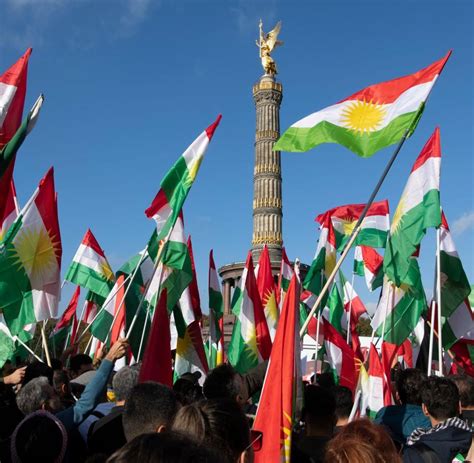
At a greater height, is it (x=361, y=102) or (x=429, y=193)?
(x=361, y=102)

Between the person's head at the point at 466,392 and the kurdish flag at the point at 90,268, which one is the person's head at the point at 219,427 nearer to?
the person's head at the point at 466,392

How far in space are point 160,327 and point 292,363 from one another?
93 centimetres

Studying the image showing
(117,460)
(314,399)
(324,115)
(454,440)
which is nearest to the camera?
(117,460)

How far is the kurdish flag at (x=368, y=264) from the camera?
413 inches

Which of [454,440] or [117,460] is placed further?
[454,440]

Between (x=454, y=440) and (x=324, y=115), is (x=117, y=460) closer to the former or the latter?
(x=454, y=440)

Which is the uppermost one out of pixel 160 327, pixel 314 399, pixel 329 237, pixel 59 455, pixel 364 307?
pixel 329 237

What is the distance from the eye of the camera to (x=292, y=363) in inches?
114

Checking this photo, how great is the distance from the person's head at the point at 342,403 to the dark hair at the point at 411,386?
314 mm

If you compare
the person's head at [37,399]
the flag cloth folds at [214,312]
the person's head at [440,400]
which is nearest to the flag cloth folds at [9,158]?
the person's head at [37,399]

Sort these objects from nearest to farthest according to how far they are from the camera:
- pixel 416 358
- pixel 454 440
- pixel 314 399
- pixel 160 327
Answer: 1. pixel 454 440
2. pixel 314 399
3. pixel 160 327
4. pixel 416 358

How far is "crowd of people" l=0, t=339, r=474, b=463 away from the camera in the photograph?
5.89ft

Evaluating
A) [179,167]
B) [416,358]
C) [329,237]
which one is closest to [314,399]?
[179,167]

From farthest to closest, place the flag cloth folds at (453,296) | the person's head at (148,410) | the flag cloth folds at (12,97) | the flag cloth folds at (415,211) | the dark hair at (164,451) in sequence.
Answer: the flag cloth folds at (453,296), the flag cloth folds at (415,211), the flag cloth folds at (12,97), the person's head at (148,410), the dark hair at (164,451)
